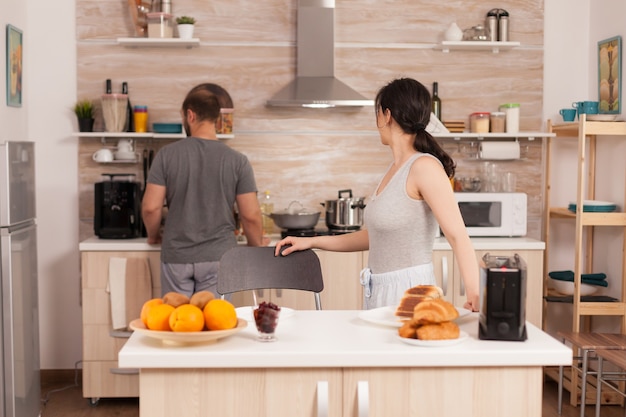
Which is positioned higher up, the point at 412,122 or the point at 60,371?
the point at 412,122

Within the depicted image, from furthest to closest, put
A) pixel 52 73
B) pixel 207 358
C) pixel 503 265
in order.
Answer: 1. pixel 52 73
2. pixel 503 265
3. pixel 207 358

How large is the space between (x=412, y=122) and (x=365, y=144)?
2.21 m

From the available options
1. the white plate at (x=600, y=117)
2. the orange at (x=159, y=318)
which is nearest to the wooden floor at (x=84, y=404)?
the white plate at (x=600, y=117)

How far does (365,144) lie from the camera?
486 centimetres

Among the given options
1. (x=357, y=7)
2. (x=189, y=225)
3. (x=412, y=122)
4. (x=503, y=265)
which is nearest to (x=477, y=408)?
(x=503, y=265)

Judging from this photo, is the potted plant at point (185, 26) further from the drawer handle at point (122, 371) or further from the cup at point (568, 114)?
the cup at point (568, 114)

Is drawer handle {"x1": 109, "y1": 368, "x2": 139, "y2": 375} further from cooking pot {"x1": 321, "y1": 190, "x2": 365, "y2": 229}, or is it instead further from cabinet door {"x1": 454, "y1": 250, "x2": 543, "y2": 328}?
cabinet door {"x1": 454, "y1": 250, "x2": 543, "y2": 328}

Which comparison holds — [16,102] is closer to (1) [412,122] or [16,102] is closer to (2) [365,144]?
(2) [365,144]

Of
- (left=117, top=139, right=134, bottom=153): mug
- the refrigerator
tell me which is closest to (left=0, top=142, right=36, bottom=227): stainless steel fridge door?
the refrigerator

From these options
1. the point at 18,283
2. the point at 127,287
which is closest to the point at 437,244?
the point at 127,287

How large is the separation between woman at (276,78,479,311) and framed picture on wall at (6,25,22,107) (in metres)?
2.28

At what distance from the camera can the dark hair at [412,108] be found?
8.61 ft

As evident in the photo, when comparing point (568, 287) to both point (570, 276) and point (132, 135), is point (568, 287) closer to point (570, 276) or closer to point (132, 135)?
point (570, 276)

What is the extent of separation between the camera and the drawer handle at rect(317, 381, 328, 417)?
1.90 metres
